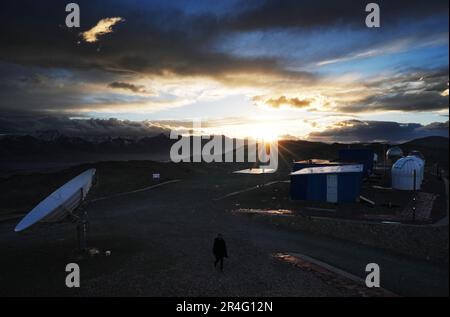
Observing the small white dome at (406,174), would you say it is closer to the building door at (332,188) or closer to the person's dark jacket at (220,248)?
the building door at (332,188)

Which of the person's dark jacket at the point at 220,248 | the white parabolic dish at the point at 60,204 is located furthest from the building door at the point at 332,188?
the white parabolic dish at the point at 60,204

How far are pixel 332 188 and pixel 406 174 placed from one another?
40.5 ft

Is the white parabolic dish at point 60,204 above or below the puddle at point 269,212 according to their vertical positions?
above

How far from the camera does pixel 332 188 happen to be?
33.0m

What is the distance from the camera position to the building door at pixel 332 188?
108 ft

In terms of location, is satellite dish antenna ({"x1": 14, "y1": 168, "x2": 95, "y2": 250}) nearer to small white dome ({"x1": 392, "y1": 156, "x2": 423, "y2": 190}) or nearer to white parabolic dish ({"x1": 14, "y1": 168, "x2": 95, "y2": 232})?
white parabolic dish ({"x1": 14, "y1": 168, "x2": 95, "y2": 232})

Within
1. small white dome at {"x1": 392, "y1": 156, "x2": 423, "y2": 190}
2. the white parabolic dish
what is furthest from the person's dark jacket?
small white dome at {"x1": 392, "y1": 156, "x2": 423, "y2": 190}

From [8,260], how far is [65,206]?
433 cm

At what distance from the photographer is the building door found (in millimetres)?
32844

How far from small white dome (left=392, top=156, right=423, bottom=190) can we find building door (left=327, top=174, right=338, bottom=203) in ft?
39.5

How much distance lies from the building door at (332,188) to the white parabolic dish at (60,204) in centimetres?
2223

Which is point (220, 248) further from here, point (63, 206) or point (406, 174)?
point (406, 174)

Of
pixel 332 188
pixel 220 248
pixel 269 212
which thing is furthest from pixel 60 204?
pixel 332 188

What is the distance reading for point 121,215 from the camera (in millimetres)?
30688
